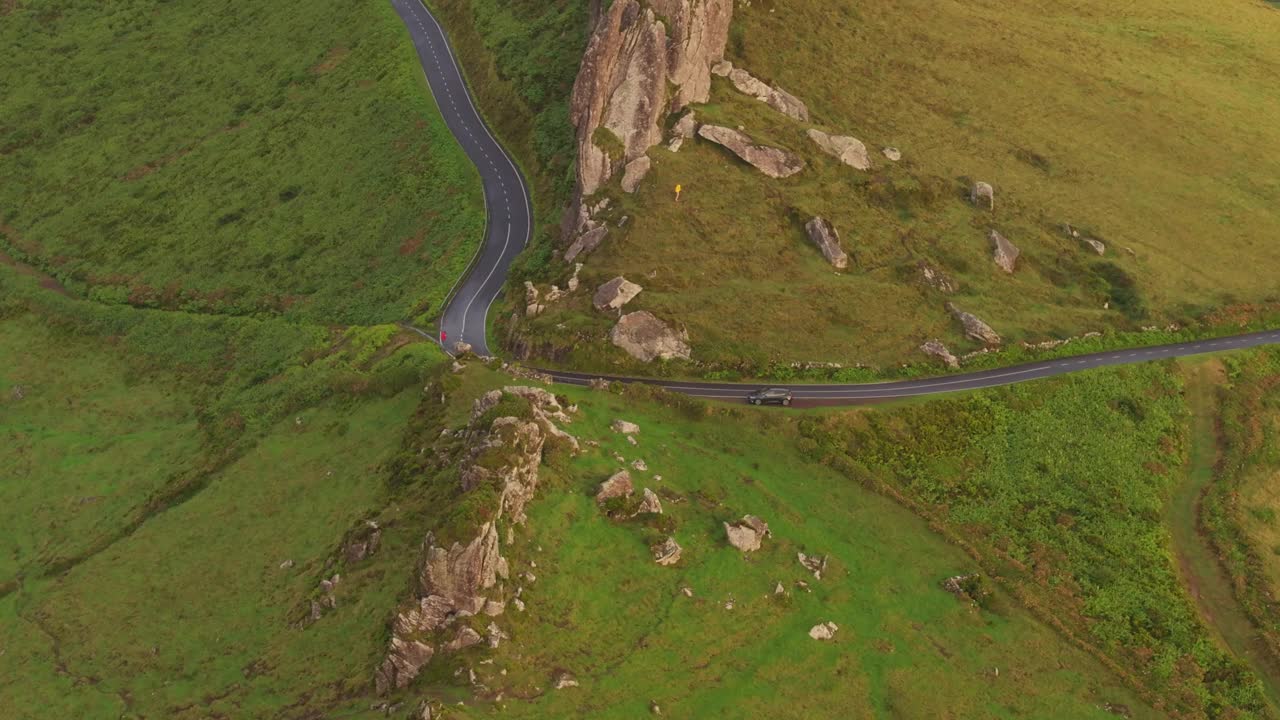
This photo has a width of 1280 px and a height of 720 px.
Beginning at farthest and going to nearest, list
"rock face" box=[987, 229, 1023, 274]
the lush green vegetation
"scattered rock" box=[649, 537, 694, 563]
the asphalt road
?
"rock face" box=[987, 229, 1023, 274], the asphalt road, the lush green vegetation, "scattered rock" box=[649, 537, 694, 563]

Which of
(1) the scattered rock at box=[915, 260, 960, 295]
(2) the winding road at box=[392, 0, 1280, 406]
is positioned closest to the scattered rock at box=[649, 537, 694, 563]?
(2) the winding road at box=[392, 0, 1280, 406]

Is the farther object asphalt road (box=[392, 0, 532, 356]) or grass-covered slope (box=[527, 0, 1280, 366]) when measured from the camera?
asphalt road (box=[392, 0, 532, 356])

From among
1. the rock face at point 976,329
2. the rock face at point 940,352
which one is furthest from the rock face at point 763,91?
the rock face at point 940,352

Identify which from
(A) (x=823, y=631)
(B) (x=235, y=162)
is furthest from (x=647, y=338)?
(B) (x=235, y=162)

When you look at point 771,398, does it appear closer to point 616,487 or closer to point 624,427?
point 624,427

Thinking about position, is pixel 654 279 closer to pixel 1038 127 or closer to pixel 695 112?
pixel 695 112

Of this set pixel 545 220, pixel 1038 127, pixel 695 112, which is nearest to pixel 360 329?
pixel 545 220

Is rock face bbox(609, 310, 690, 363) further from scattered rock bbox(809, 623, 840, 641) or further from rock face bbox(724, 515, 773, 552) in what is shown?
scattered rock bbox(809, 623, 840, 641)
